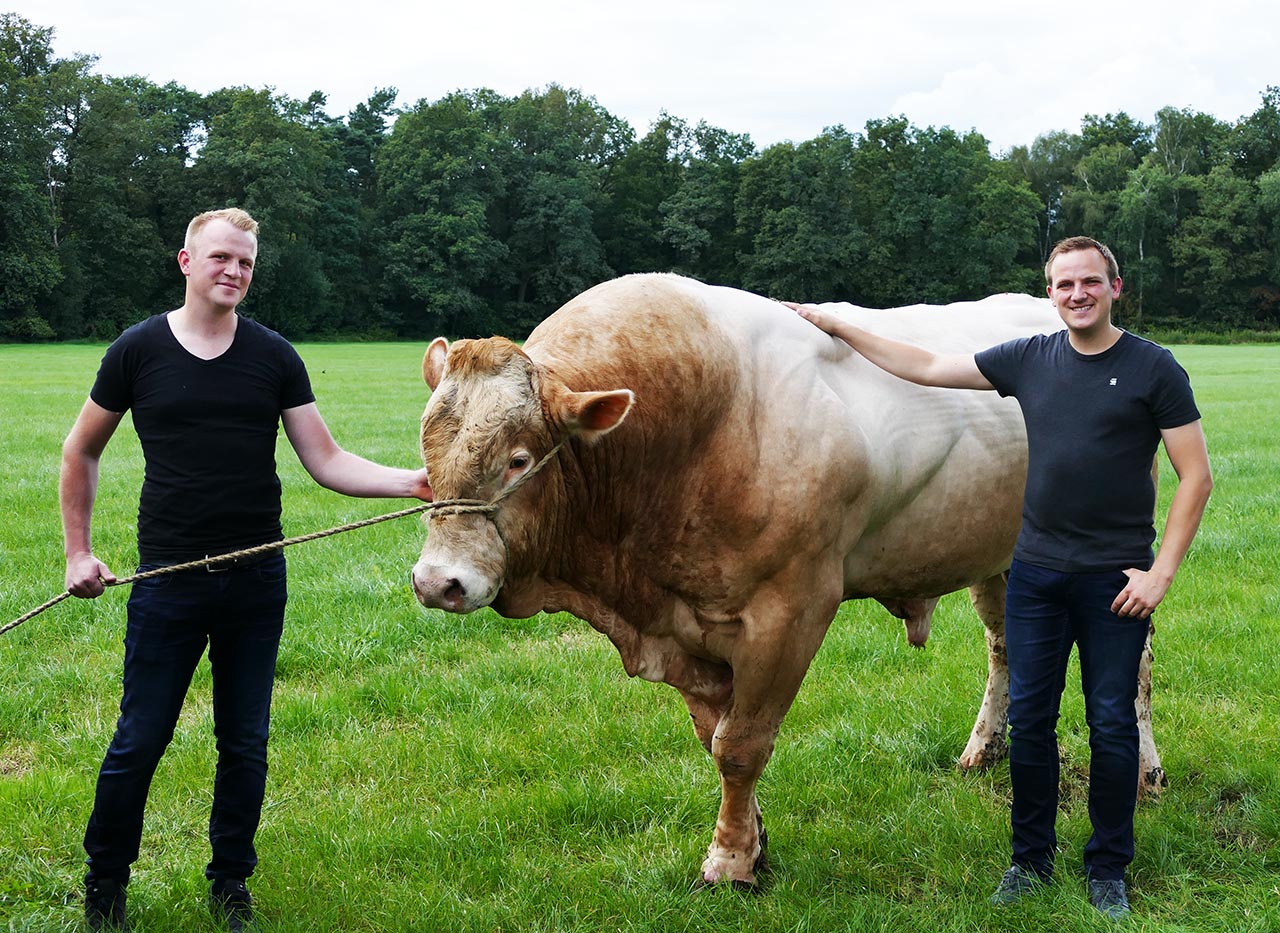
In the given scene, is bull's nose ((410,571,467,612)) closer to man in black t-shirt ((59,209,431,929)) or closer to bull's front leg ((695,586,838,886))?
man in black t-shirt ((59,209,431,929))

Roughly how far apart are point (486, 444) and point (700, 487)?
0.94 m

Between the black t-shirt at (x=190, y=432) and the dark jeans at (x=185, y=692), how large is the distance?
0.50ft

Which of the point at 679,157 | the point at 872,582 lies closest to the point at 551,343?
the point at 872,582

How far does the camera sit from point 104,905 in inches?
151

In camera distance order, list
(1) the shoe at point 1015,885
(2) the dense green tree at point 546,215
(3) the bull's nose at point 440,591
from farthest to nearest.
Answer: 1. (2) the dense green tree at point 546,215
2. (1) the shoe at point 1015,885
3. (3) the bull's nose at point 440,591

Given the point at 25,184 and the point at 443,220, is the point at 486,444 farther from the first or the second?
the point at 443,220

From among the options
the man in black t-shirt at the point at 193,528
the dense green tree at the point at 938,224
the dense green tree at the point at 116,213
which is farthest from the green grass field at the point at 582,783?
the dense green tree at the point at 938,224

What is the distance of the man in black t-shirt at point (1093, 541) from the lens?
12.5ft

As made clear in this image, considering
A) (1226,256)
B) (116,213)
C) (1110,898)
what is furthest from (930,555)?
(1226,256)

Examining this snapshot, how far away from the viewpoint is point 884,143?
281ft

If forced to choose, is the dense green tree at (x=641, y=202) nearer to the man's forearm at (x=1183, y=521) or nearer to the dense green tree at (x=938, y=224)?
the dense green tree at (x=938, y=224)

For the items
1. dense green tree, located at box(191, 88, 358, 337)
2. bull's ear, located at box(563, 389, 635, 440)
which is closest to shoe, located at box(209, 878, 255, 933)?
bull's ear, located at box(563, 389, 635, 440)

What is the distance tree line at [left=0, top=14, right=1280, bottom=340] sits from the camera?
64500mm

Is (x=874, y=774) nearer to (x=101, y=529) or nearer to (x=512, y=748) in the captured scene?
(x=512, y=748)
